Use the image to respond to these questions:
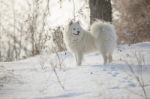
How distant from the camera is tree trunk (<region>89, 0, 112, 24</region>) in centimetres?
1170

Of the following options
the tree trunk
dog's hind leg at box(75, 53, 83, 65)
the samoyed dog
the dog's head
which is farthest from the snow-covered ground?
the tree trunk

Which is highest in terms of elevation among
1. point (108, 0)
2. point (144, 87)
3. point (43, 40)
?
point (108, 0)

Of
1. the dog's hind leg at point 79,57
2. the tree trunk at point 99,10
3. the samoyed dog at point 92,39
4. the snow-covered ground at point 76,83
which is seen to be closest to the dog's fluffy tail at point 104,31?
the samoyed dog at point 92,39

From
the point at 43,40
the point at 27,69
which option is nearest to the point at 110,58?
the point at 27,69

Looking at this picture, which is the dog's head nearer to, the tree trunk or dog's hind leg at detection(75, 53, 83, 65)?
dog's hind leg at detection(75, 53, 83, 65)

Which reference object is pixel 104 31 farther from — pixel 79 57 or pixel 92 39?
pixel 79 57

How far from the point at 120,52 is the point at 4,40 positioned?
4.65 metres

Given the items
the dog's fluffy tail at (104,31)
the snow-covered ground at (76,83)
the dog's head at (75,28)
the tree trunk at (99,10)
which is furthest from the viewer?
the tree trunk at (99,10)

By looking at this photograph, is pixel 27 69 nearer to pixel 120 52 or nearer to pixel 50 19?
pixel 120 52

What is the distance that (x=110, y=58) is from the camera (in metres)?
8.87

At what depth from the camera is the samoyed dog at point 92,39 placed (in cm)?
884

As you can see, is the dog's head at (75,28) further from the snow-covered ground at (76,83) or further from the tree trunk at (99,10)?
the tree trunk at (99,10)

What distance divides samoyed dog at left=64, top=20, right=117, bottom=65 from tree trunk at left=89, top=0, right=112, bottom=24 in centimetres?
258

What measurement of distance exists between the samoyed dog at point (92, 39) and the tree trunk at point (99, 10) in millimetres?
2580
